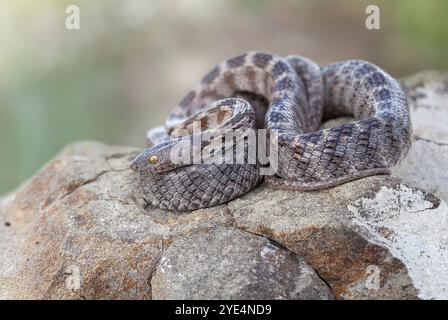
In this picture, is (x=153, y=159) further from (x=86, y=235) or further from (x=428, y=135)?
(x=428, y=135)


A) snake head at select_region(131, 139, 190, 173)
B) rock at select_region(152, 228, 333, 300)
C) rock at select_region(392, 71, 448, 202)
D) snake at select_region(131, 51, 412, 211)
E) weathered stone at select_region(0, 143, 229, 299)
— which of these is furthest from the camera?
rock at select_region(392, 71, 448, 202)

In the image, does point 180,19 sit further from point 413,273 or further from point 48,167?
point 413,273

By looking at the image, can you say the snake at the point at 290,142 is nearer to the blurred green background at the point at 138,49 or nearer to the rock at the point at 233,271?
the rock at the point at 233,271

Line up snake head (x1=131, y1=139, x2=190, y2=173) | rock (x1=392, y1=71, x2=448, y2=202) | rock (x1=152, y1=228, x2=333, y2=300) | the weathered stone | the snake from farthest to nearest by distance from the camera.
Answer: rock (x1=392, y1=71, x2=448, y2=202) < snake head (x1=131, y1=139, x2=190, y2=173) < the snake < the weathered stone < rock (x1=152, y1=228, x2=333, y2=300)

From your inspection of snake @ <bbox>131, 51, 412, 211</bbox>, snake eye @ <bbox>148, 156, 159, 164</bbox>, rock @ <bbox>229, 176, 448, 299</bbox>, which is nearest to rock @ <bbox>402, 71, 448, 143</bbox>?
snake @ <bbox>131, 51, 412, 211</bbox>

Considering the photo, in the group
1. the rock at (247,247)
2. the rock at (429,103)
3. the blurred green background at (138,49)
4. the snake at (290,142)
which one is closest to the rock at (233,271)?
the rock at (247,247)

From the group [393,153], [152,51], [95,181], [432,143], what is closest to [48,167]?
[95,181]

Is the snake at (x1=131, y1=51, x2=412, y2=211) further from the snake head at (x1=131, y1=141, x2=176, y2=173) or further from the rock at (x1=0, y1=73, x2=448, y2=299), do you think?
the rock at (x1=0, y1=73, x2=448, y2=299)
